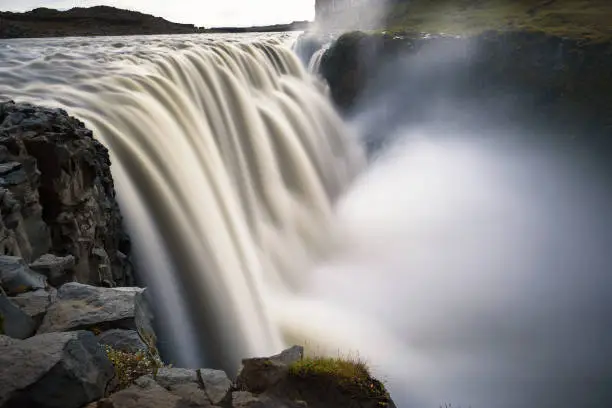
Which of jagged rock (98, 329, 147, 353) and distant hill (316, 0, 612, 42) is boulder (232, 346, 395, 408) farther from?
distant hill (316, 0, 612, 42)

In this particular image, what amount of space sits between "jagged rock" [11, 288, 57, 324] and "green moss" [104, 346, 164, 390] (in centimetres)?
81

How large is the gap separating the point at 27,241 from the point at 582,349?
16663 mm

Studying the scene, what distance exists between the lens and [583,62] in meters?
28.2

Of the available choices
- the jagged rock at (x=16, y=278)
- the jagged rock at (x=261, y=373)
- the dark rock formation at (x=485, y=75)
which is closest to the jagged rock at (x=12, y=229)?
the jagged rock at (x=16, y=278)

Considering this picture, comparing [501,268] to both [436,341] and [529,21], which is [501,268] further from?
[529,21]

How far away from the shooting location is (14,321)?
4707 mm

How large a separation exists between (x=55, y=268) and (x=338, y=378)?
410 centimetres

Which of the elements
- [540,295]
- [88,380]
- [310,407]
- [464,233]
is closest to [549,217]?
[464,233]

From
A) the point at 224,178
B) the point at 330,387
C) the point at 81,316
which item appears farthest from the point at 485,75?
the point at 81,316

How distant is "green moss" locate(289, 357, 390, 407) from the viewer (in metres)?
5.99

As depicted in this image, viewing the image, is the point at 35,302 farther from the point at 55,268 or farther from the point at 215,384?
the point at 215,384

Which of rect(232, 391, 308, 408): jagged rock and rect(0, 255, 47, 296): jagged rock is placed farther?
rect(0, 255, 47, 296): jagged rock

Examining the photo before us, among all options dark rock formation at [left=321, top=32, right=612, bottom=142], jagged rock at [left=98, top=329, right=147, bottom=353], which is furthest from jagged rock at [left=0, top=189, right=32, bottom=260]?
dark rock formation at [left=321, top=32, right=612, bottom=142]

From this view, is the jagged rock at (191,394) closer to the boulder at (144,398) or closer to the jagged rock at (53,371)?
the boulder at (144,398)
